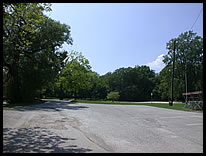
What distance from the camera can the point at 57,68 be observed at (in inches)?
1230

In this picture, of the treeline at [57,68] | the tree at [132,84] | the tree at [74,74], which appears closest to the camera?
the treeline at [57,68]

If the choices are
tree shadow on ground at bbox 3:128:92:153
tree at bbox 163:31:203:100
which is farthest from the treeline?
tree shadow on ground at bbox 3:128:92:153

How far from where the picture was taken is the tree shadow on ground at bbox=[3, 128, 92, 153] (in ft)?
18.8

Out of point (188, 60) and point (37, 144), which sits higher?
point (188, 60)

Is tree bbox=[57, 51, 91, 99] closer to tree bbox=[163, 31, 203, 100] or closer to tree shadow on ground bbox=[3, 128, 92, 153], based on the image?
tree bbox=[163, 31, 203, 100]

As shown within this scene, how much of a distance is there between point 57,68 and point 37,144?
2562cm

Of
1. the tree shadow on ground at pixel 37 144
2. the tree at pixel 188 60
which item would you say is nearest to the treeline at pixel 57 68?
the tree at pixel 188 60

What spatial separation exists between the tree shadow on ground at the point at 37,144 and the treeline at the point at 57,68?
575cm

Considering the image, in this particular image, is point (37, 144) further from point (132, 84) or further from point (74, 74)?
point (132, 84)

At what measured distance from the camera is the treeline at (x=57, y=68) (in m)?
13.9

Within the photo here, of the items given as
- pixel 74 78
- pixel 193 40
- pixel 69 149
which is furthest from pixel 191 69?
pixel 69 149

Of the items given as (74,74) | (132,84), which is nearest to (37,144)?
(74,74)

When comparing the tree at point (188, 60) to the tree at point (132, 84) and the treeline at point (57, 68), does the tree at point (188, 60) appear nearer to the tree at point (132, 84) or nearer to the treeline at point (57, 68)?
the treeline at point (57, 68)

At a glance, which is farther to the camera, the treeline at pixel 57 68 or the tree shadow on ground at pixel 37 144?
the treeline at pixel 57 68
